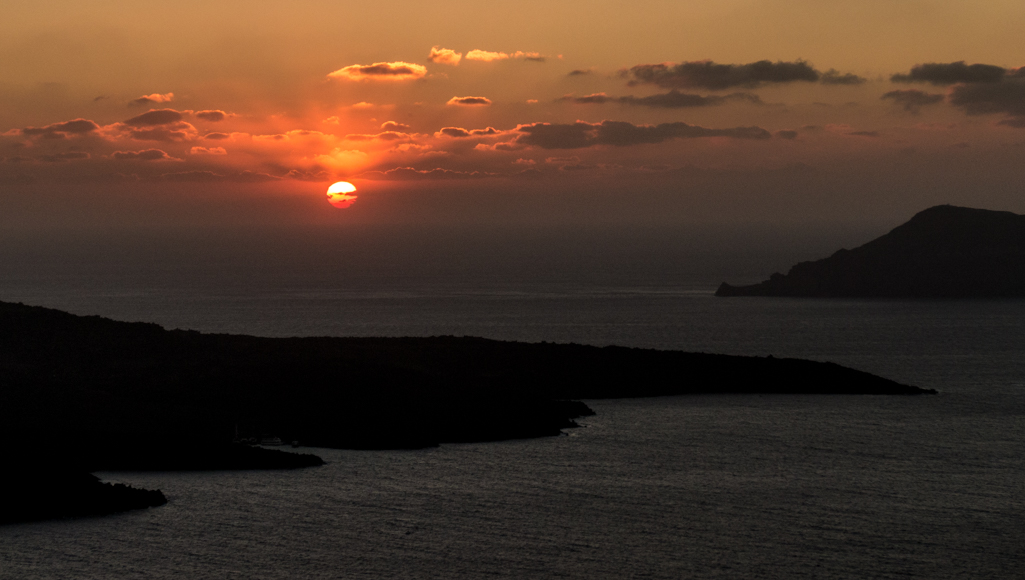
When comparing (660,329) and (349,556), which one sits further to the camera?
(660,329)

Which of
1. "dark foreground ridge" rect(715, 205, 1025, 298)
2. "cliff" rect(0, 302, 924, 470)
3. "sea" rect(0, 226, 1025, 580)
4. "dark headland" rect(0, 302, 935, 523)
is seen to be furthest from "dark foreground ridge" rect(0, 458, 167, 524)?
"dark foreground ridge" rect(715, 205, 1025, 298)

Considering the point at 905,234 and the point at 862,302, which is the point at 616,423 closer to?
the point at 862,302

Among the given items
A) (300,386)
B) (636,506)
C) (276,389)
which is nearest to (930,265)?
(300,386)

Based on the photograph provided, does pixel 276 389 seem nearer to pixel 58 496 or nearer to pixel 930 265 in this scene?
pixel 58 496

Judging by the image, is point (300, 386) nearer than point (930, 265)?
Yes

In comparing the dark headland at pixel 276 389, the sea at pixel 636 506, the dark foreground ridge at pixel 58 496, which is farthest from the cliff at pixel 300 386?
the dark foreground ridge at pixel 58 496

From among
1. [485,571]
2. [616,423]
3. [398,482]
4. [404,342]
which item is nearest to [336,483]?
[398,482]
